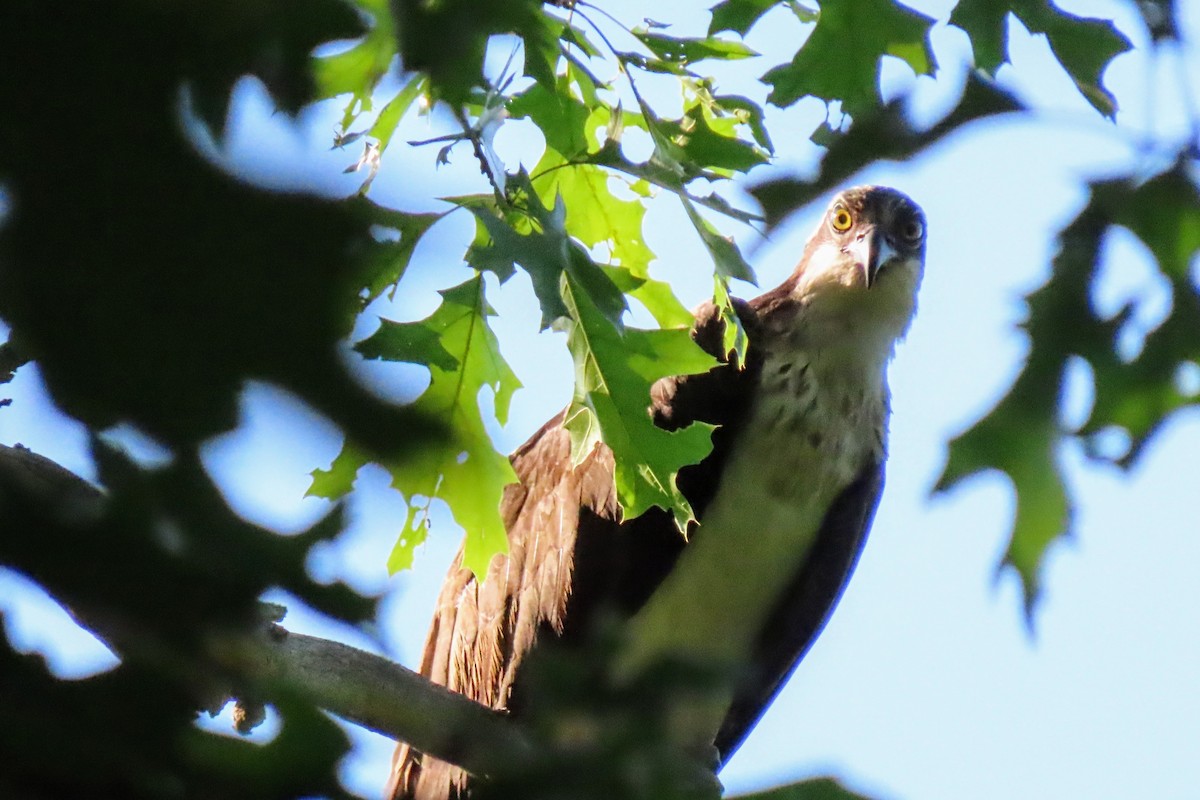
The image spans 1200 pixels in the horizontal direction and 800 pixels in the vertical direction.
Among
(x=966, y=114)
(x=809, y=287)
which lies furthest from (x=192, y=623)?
(x=809, y=287)

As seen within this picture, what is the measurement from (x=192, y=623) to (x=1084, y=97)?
6.71 ft

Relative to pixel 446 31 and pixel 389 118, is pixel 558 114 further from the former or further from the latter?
pixel 446 31

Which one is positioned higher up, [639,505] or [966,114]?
[639,505]

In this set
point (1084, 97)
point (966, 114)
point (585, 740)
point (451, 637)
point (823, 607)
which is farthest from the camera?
point (823, 607)

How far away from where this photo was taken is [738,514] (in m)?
5.10

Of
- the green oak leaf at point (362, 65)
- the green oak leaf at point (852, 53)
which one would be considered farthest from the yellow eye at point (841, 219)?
the green oak leaf at point (362, 65)

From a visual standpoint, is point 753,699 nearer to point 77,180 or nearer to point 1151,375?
point 1151,375

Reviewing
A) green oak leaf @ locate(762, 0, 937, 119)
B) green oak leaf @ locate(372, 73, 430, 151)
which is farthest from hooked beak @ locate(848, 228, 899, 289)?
green oak leaf @ locate(372, 73, 430, 151)

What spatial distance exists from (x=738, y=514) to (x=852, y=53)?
2091mm

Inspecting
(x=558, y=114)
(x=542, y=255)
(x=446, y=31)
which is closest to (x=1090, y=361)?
(x=446, y=31)

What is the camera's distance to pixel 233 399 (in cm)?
77

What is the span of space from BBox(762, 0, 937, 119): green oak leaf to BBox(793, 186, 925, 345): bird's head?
5.91 feet

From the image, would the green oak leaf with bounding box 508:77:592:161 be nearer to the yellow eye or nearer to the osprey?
the osprey

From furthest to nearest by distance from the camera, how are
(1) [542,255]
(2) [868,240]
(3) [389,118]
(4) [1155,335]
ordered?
(2) [868,240], (3) [389,118], (1) [542,255], (4) [1155,335]
